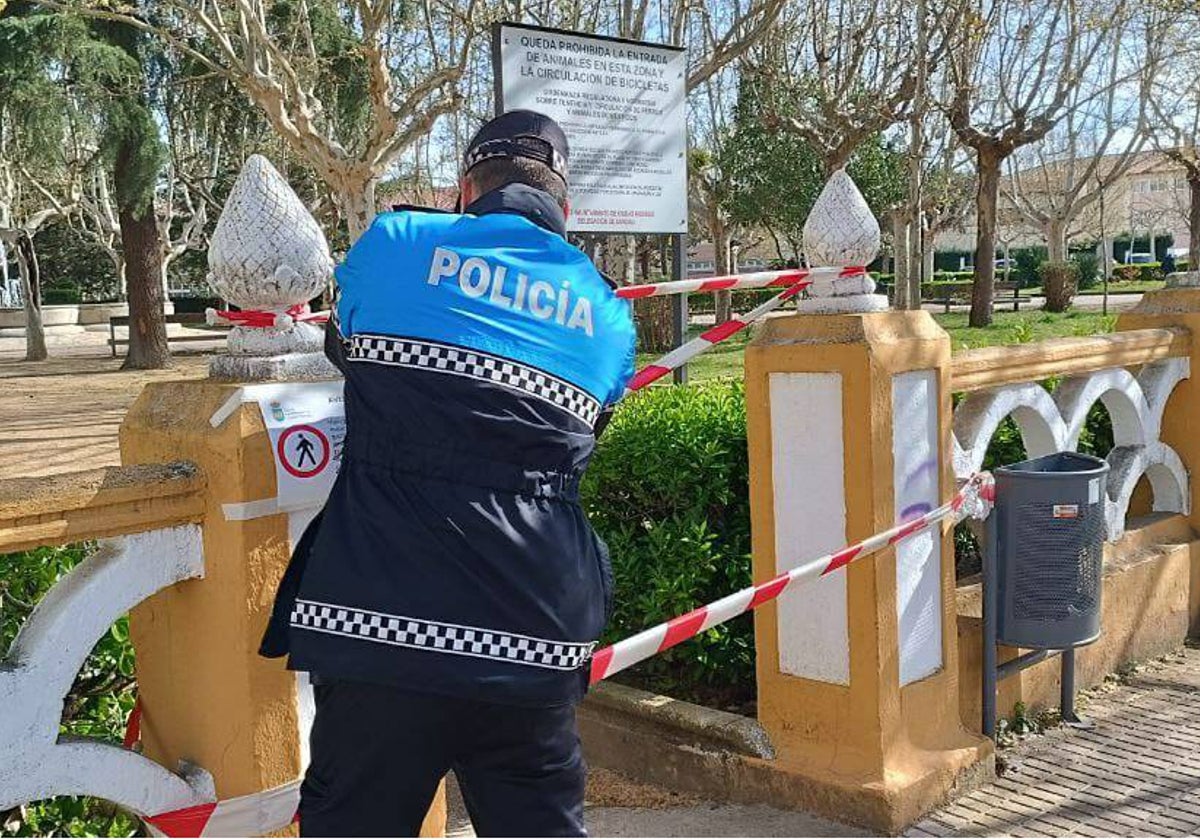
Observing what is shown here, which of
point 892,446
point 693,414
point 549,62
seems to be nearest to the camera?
point 892,446

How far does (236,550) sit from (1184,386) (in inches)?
192

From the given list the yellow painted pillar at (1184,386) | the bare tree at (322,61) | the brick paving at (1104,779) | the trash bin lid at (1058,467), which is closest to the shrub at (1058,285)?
the bare tree at (322,61)

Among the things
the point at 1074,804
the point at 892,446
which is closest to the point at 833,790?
the point at 1074,804

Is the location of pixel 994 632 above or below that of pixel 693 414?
below

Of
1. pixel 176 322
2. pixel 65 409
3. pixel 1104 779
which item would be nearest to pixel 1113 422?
pixel 1104 779

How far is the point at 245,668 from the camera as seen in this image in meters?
2.72

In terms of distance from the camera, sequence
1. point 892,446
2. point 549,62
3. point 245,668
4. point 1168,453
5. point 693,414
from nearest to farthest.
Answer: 1. point 245,668
2. point 892,446
3. point 693,414
4. point 1168,453
5. point 549,62

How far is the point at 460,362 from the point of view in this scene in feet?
7.19

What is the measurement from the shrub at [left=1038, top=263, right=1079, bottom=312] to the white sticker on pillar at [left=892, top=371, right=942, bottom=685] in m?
29.2

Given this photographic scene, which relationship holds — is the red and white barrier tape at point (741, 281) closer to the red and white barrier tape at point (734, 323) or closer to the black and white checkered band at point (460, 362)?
the red and white barrier tape at point (734, 323)

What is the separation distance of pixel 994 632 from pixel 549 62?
3.84 metres

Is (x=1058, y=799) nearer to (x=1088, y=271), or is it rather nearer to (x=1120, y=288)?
Result: (x=1120, y=288)

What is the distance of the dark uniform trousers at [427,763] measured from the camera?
2174 mm

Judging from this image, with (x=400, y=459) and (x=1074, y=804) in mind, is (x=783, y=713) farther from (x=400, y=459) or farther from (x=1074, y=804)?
(x=400, y=459)
